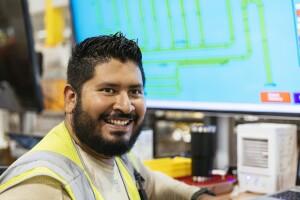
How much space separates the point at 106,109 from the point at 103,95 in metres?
0.04

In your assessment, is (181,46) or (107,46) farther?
(181,46)

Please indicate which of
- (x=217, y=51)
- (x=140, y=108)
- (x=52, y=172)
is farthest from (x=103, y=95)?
(x=217, y=51)

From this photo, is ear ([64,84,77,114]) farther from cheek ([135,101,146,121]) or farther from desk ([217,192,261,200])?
desk ([217,192,261,200])

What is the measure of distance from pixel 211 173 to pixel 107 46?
743 mm

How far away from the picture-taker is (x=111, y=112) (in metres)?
1.10

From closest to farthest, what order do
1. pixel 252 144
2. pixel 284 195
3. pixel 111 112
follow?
pixel 111 112
pixel 284 195
pixel 252 144

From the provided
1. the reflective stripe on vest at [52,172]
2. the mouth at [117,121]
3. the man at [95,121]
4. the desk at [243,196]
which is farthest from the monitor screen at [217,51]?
the reflective stripe on vest at [52,172]

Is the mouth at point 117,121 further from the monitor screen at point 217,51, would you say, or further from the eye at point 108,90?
the monitor screen at point 217,51

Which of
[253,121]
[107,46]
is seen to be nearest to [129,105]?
[107,46]

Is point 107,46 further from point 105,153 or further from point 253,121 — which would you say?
point 253,121

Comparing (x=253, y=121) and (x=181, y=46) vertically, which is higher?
(x=181, y=46)

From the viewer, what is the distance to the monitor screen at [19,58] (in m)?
2.23

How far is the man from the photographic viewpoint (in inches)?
39.9

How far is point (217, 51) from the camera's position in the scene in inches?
61.7
